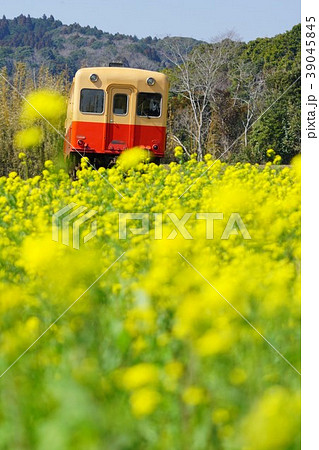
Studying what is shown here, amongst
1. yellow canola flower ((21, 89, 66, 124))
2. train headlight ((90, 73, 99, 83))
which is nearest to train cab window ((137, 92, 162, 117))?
train headlight ((90, 73, 99, 83))

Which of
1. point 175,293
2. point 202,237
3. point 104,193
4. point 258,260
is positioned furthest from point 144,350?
Result: point 104,193

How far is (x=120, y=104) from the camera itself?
11781mm

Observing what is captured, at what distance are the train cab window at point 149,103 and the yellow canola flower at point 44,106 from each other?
1.63 metres

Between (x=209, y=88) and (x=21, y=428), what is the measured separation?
2301cm

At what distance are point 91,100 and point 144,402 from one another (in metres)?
10.6

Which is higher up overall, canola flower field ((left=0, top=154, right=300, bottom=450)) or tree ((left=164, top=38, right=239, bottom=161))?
tree ((left=164, top=38, right=239, bottom=161))

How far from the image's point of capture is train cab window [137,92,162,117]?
11781 mm

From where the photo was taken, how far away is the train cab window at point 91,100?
1167cm

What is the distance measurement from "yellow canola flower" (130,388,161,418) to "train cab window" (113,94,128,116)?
10.5 m

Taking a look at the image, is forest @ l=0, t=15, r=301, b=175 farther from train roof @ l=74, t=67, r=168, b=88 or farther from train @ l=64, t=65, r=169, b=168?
train roof @ l=74, t=67, r=168, b=88

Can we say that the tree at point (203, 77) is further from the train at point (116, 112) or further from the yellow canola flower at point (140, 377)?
the yellow canola flower at point (140, 377)

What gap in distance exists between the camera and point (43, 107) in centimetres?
1231

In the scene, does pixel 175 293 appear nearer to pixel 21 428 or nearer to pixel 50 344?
pixel 50 344

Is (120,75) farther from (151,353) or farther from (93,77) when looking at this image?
(151,353)
